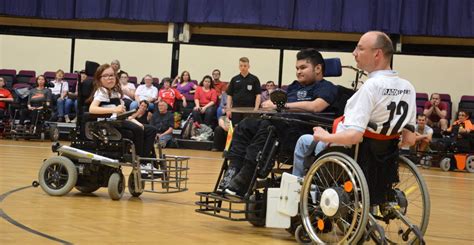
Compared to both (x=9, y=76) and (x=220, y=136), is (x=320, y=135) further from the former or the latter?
(x=9, y=76)

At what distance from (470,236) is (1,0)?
12.9m

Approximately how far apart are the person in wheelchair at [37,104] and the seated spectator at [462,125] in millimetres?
7120

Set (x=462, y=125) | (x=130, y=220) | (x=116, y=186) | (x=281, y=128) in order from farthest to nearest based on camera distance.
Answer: (x=462, y=125) < (x=116, y=186) < (x=130, y=220) < (x=281, y=128)

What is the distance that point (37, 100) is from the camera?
14141 mm

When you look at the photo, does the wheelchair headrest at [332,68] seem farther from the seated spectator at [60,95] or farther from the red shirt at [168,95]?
the seated spectator at [60,95]

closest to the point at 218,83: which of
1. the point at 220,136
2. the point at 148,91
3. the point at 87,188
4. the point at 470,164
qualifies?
the point at 148,91

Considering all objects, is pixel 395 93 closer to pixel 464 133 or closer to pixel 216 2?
pixel 464 133

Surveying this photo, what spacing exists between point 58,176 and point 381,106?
311 centimetres

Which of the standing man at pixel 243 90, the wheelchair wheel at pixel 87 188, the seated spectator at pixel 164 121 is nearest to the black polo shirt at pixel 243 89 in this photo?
the standing man at pixel 243 90

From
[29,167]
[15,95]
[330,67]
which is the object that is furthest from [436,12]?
[330,67]

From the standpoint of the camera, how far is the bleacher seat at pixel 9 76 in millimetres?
15794

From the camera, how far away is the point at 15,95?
14734 millimetres

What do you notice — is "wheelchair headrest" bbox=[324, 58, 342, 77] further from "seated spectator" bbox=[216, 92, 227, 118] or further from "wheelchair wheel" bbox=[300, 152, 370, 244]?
"seated spectator" bbox=[216, 92, 227, 118]

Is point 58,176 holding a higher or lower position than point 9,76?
lower
